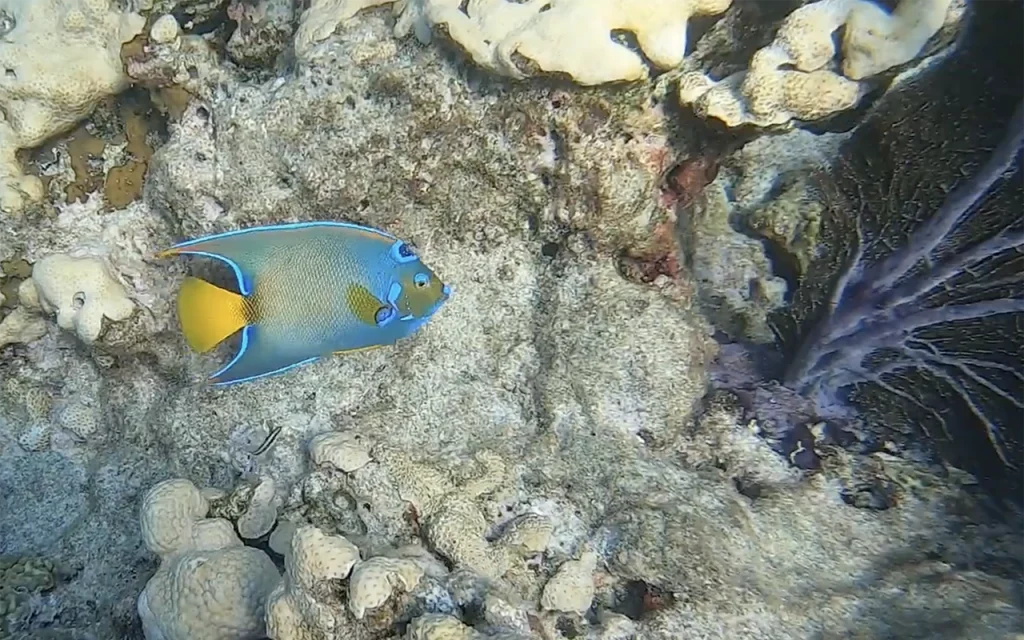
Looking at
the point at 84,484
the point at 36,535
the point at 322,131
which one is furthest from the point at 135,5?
the point at 36,535

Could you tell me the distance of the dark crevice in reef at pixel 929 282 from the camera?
2777mm

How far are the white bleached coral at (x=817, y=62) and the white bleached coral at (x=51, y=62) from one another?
274cm

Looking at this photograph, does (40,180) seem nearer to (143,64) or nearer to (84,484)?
(143,64)

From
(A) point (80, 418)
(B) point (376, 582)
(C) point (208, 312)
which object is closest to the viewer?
(B) point (376, 582)

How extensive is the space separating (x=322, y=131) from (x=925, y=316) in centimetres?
259

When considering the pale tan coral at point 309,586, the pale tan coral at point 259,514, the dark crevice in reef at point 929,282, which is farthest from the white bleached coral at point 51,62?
the dark crevice in reef at point 929,282

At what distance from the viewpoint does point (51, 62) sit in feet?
11.6

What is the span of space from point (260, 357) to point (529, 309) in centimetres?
133

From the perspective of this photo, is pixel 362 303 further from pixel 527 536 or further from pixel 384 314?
pixel 527 536

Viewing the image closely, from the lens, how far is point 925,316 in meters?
3.00

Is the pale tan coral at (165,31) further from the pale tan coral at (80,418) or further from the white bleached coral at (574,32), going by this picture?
the pale tan coral at (80,418)

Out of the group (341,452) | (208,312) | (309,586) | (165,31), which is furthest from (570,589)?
(165,31)

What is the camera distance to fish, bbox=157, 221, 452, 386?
7.79ft

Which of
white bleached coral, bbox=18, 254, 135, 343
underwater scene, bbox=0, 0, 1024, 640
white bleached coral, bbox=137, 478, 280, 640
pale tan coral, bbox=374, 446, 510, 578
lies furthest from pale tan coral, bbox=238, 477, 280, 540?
white bleached coral, bbox=18, 254, 135, 343
